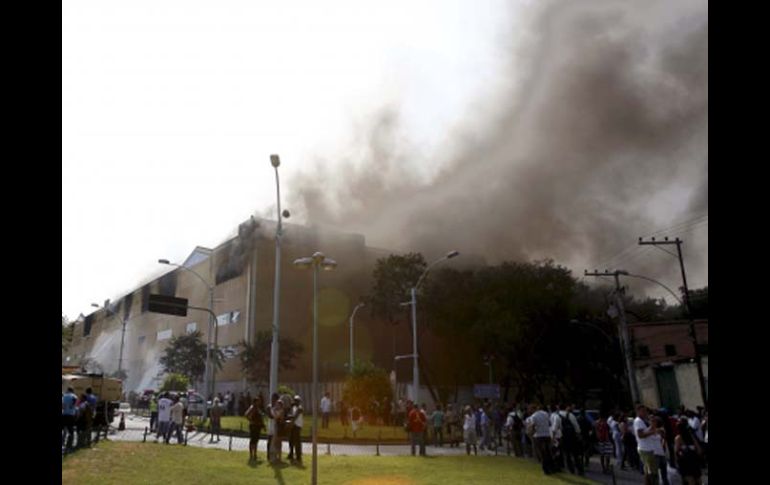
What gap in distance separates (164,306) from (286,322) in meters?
32.6

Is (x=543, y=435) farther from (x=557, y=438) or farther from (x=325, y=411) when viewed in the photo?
(x=325, y=411)

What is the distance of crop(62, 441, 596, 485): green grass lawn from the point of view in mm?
11617

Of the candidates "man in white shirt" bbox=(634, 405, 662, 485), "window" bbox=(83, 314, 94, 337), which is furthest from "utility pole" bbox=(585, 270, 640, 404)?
"window" bbox=(83, 314, 94, 337)

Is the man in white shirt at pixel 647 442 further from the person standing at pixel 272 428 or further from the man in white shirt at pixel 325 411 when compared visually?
the man in white shirt at pixel 325 411

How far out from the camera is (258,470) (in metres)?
13.1

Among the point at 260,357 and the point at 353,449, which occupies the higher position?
the point at 260,357

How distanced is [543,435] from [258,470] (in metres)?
7.04

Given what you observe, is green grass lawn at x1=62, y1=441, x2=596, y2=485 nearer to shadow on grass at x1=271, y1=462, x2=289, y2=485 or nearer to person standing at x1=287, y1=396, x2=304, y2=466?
shadow on grass at x1=271, y1=462, x2=289, y2=485

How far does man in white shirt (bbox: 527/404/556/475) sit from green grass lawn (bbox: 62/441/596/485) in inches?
15.2

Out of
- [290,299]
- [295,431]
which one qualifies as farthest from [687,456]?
[290,299]

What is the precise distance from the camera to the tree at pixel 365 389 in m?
30.4

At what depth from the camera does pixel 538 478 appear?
13.2 metres
